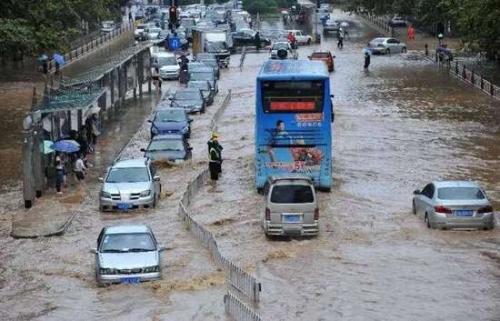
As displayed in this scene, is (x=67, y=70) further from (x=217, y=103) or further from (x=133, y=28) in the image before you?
(x=133, y=28)

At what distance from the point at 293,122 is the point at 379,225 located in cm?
444

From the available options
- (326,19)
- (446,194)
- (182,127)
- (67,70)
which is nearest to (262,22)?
(326,19)

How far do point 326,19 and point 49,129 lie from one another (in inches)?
2895

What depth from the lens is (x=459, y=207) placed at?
27125 millimetres

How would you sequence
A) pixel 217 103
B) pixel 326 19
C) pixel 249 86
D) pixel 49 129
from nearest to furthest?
pixel 49 129 → pixel 217 103 → pixel 249 86 → pixel 326 19

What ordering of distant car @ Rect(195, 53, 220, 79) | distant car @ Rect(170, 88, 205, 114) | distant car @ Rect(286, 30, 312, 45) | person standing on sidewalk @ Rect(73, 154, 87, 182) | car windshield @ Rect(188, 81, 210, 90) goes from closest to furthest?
person standing on sidewalk @ Rect(73, 154, 87, 182)
distant car @ Rect(170, 88, 205, 114)
car windshield @ Rect(188, 81, 210, 90)
distant car @ Rect(195, 53, 220, 79)
distant car @ Rect(286, 30, 312, 45)

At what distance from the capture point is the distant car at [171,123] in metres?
44.2

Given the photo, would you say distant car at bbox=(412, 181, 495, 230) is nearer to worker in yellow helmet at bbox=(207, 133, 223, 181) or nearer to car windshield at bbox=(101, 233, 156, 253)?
car windshield at bbox=(101, 233, 156, 253)

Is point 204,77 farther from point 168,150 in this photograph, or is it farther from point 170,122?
point 168,150

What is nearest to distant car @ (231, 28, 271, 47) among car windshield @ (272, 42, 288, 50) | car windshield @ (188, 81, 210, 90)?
car windshield @ (272, 42, 288, 50)

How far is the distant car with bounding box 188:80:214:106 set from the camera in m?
56.1

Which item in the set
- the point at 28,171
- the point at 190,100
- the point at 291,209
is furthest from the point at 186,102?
the point at 291,209

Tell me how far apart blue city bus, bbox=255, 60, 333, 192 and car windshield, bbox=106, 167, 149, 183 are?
337 cm

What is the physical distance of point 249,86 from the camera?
2505 inches
